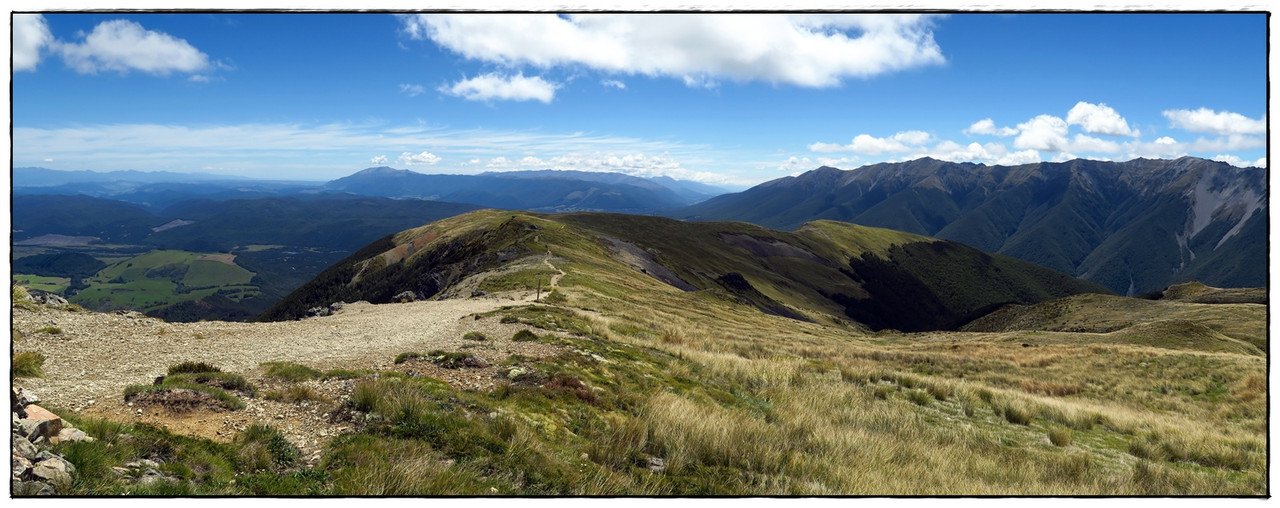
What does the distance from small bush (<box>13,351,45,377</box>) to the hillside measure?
41.7 meters

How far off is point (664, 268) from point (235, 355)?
8635 cm

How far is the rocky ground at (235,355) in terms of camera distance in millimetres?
8695

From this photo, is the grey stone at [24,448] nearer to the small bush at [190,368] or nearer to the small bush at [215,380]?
the small bush at [215,380]

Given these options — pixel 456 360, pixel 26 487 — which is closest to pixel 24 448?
pixel 26 487

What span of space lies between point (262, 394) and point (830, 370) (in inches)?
673

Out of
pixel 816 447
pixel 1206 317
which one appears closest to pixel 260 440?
pixel 816 447

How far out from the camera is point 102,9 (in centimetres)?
590

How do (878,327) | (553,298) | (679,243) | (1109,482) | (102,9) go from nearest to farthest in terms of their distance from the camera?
1. (102,9)
2. (1109,482)
3. (553,298)
4. (878,327)
5. (679,243)

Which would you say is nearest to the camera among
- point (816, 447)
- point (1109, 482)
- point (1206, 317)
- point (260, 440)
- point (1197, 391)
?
point (260, 440)

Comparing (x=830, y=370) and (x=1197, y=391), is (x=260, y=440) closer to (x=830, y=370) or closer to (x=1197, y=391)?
(x=830, y=370)

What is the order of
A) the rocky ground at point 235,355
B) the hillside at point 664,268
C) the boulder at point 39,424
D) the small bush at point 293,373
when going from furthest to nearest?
1. the hillside at point 664,268
2. the small bush at point 293,373
3. the rocky ground at point 235,355
4. the boulder at point 39,424

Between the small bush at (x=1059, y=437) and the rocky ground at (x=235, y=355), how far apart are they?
13.4 meters

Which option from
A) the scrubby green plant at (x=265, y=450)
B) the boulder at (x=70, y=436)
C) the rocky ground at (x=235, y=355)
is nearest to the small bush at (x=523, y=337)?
the rocky ground at (x=235, y=355)

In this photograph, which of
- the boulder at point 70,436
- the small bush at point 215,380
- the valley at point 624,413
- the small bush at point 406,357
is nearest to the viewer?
the boulder at point 70,436
